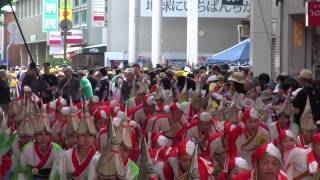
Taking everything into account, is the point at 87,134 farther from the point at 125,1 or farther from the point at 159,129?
the point at 125,1

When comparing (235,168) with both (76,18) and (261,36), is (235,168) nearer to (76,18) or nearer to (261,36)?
(261,36)

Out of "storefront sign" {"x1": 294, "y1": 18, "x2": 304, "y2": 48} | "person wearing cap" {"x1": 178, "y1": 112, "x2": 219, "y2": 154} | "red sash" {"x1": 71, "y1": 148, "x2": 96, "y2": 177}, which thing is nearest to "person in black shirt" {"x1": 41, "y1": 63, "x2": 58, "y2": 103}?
"storefront sign" {"x1": 294, "y1": 18, "x2": 304, "y2": 48}

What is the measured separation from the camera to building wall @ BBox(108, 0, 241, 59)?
2275 inches

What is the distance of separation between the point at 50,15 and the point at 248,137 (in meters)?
54.3

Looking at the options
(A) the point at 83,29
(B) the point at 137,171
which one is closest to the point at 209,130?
(B) the point at 137,171

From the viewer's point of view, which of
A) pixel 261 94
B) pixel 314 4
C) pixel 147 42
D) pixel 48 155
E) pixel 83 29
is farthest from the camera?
pixel 83 29

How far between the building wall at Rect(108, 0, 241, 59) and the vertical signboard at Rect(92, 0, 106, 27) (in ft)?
5.44

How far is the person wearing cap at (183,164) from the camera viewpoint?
8602 millimetres

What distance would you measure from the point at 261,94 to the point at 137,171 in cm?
753

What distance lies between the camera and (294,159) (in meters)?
8.89

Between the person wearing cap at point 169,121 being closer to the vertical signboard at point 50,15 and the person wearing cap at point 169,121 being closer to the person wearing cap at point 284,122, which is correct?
the person wearing cap at point 284,122

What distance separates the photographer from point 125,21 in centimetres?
5806

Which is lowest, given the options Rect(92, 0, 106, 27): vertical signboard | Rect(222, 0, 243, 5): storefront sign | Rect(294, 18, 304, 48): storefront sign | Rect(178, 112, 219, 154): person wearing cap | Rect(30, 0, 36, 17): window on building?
Rect(178, 112, 219, 154): person wearing cap

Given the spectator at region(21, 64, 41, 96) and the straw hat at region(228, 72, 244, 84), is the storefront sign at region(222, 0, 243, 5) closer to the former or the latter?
the spectator at region(21, 64, 41, 96)
